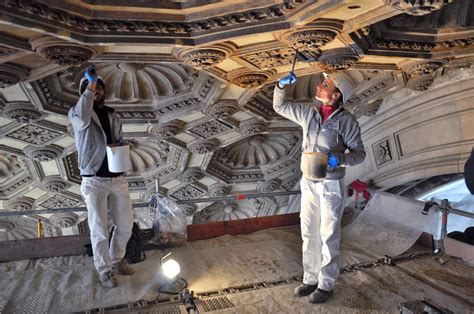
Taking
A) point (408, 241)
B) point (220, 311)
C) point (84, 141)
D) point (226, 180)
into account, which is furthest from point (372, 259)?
point (226, 180)

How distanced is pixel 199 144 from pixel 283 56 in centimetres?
404

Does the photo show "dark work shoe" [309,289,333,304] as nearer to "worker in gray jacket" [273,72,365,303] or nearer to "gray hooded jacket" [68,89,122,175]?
"worker in gray jacket" [273,72,365,303]

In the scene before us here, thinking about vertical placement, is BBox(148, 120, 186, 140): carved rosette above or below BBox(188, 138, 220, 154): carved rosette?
above

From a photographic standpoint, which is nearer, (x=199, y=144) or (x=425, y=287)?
(x=425, y=287)

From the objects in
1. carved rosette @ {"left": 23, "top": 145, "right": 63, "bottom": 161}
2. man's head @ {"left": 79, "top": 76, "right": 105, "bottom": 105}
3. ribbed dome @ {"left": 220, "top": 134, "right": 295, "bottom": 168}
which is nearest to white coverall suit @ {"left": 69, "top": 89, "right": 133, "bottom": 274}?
man's head @ {"left": 79, "top": 76, "right": 105, "bottom": 105}

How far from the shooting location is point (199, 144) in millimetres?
8109

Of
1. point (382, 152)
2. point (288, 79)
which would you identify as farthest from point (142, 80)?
point (382, 152)

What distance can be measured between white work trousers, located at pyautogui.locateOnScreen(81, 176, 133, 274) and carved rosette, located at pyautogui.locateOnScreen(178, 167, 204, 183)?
545 cm

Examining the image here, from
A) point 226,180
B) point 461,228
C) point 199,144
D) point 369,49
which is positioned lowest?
point 461,228

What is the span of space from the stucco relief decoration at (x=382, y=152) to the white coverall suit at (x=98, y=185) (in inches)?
187

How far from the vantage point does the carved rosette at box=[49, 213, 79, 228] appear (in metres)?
9.52

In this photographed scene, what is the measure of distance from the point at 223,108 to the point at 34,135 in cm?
322

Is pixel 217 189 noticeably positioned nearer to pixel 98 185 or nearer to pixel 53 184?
pixel 53 184

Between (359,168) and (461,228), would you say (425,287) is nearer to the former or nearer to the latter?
(359,168)
